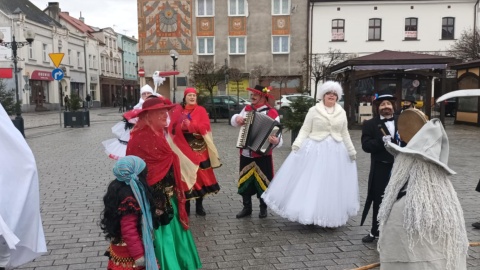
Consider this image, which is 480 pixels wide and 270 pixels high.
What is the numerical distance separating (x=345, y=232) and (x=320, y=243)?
56 cm

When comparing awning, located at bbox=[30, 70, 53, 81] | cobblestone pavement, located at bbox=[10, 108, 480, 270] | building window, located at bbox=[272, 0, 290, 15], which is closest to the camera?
cobblestone pavement, located at bbox=[10, 108, 480, 270]

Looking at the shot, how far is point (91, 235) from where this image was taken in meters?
5.39

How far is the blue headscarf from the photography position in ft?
9.43

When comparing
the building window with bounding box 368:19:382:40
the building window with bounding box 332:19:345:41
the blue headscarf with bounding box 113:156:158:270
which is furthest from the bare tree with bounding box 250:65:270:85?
the blue headscarf with bounding box 113:156:158:270

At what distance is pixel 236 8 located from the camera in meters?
36.0

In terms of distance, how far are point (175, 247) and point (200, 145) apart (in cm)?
259

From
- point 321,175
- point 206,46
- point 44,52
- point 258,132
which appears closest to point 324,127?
point 321,175

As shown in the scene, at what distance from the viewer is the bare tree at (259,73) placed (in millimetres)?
35250

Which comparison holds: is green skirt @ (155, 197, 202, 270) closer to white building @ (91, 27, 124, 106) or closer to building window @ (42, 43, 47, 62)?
building window @ (42, 43, 47, 62)

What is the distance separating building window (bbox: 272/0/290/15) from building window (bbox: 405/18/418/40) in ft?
30.8

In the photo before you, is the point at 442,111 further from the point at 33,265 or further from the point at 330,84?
the point at 33,265

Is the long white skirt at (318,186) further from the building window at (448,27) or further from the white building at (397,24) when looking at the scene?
the building window at (448,27)

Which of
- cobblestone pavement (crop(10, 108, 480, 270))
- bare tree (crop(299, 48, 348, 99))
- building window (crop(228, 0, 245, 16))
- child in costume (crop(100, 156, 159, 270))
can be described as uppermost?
building window (crop(228, 0, 245, 16))

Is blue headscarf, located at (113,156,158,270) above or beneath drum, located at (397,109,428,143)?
beneath
